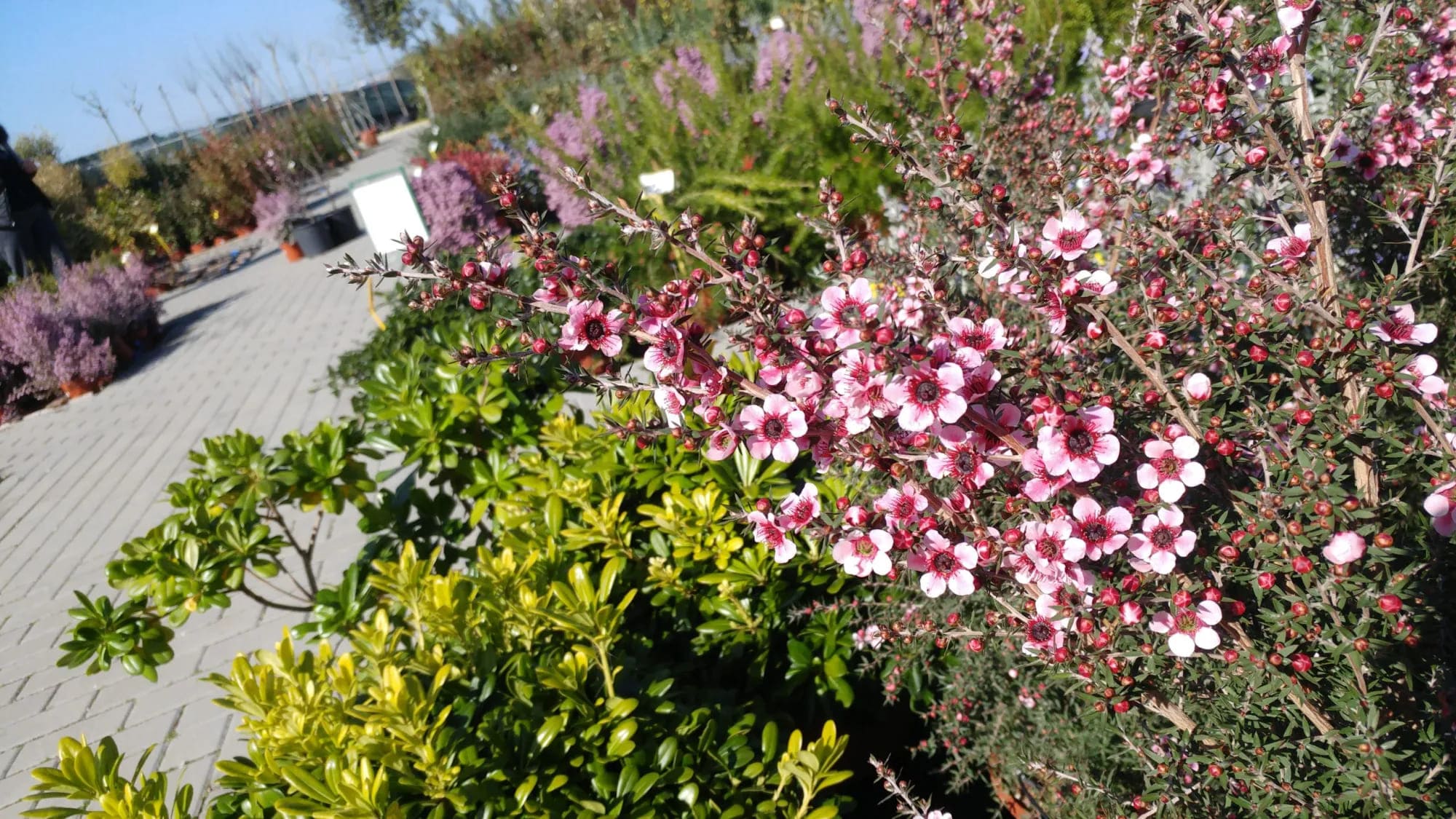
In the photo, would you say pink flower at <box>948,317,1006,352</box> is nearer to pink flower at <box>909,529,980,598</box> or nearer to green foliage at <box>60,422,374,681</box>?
pink flower at <box>909,529,980,598</box>

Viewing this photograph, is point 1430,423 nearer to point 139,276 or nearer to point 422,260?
point 422,260

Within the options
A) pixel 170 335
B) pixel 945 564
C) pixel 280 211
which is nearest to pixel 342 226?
pixel 280 211

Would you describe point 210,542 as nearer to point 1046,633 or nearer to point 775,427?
point 775,427

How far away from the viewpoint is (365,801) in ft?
4.34

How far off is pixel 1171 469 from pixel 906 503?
0.34 metres

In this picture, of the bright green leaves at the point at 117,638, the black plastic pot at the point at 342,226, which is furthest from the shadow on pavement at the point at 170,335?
the bright green leaves at the point at 117,638

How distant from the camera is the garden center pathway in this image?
3619 millimetres

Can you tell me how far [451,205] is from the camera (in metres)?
7.66

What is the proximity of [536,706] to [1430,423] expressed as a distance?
1.53m

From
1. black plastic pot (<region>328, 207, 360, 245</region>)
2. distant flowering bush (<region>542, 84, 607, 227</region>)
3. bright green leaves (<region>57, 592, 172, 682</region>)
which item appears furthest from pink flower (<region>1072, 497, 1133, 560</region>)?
black plastic pot (<region>328, 207, 360, 245</region>)

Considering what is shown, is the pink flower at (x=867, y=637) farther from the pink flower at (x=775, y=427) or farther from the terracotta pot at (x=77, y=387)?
the terracotta pot at (x=77, y=387)

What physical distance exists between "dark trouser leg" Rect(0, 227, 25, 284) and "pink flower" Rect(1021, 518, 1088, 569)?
15.0 metres

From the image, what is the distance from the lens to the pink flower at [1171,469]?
3.38ft

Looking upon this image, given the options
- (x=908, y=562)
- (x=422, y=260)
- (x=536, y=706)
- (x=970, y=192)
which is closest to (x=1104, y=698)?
(x=908, y=562)
